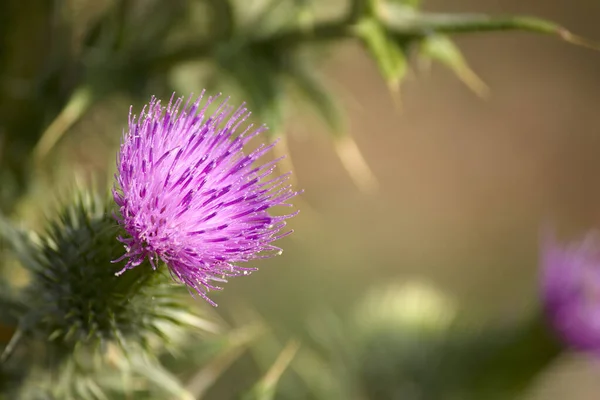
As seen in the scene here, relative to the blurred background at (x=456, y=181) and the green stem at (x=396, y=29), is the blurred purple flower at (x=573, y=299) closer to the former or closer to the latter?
the green stem at (x=396, y=29)

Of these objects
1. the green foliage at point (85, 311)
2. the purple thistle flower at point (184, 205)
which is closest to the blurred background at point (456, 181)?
the green foliage at point (85, 311)

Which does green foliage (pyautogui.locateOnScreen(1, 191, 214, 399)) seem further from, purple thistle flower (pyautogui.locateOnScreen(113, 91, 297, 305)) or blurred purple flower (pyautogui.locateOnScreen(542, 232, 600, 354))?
blurred purple flower (pyautogui.locateOnScreen(542, 232, 600, 354))

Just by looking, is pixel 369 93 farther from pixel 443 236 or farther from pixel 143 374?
pixel 143 374

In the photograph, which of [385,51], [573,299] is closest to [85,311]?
[385,51]

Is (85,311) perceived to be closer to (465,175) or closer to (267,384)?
(267,384)

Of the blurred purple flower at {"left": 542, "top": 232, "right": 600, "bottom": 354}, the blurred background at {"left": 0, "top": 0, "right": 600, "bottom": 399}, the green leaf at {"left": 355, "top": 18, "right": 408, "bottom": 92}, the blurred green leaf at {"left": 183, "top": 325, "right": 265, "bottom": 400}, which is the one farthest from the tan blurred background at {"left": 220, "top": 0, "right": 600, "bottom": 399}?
the green leaf at {"left": 355, "top": 18, "right": 408, "bottom": 92}

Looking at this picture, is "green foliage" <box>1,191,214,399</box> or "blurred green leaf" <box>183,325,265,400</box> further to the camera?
"blurred green leaf" <box>183,325,265,400</box>
